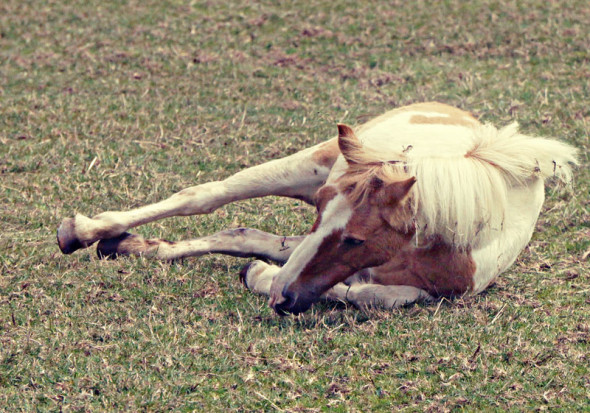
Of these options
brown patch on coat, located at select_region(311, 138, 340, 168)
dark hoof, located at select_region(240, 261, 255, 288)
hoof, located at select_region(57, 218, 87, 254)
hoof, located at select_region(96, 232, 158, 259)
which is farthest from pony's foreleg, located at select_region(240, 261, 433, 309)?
hoof, located at select_region(57, 218, 87, 254)

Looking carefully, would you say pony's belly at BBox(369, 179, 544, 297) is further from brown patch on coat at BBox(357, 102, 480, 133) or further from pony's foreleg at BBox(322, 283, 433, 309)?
brown patch on coat at BBox(357, 102, 480, 133)

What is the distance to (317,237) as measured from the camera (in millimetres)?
3809

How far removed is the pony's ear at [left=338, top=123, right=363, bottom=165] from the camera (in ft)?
13.0

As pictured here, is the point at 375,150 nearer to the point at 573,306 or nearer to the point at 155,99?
the point at 573,306

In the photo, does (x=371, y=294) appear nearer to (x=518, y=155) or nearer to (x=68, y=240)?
(x=518, y=155)

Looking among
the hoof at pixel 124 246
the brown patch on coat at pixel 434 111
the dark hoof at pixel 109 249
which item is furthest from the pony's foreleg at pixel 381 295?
the brown patch on coat at pixel 434 111

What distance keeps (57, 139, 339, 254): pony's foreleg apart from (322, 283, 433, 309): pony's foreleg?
963 millimetres

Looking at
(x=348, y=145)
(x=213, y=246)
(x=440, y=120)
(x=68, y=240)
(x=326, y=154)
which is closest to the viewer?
(x=348, y=145)

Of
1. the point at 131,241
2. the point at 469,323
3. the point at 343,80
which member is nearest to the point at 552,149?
the point at 469,323

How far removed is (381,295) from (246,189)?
1266 millimetres

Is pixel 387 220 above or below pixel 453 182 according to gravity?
below

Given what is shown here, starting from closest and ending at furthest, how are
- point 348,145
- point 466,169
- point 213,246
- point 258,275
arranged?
point 466,169 < point 348,145 < point 258,275 < point 213,246

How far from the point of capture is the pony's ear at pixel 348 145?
156 inches

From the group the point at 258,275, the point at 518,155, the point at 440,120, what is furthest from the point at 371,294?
the point at 440,120
